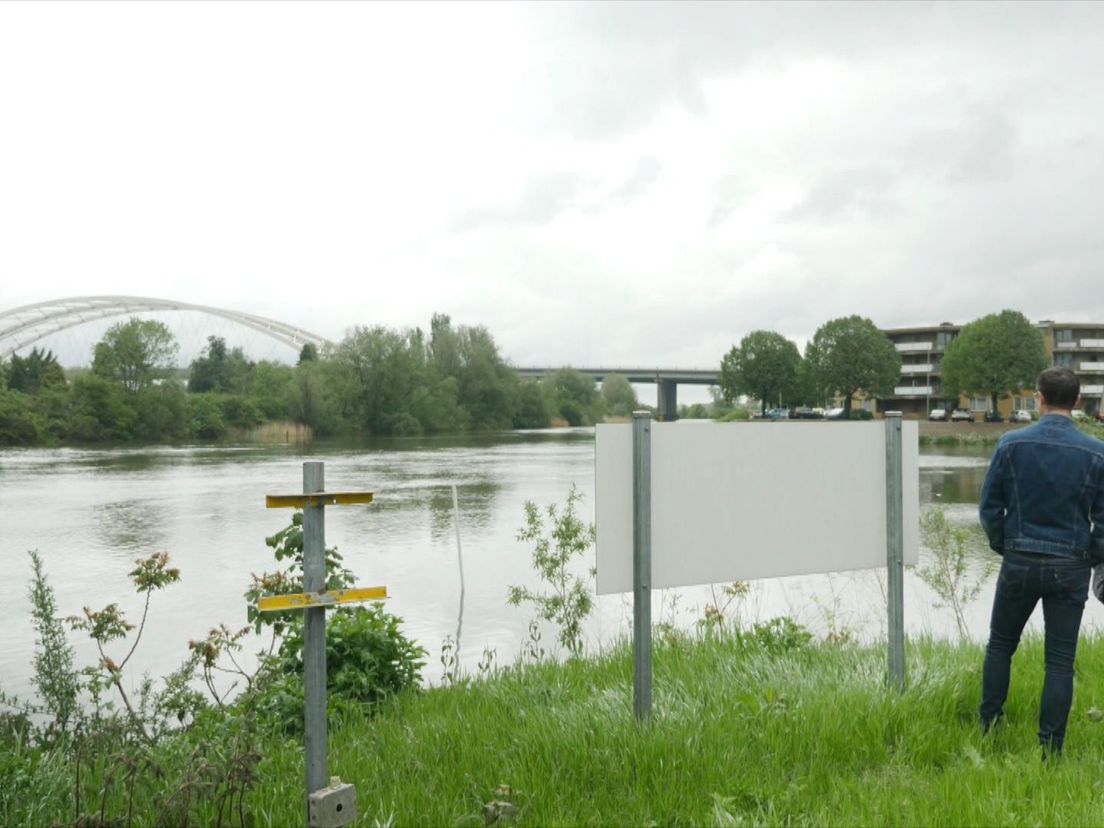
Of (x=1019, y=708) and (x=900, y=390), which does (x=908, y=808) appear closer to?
(x=1019, y=708)

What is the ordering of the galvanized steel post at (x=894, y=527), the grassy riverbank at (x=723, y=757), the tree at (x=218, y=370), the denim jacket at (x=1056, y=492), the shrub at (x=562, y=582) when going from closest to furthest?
the grassy riverbank at (x=723, y=757) → the denim jacket at (x=1056, y=492) → the galvanized steel post at (x=894, y=527) → the shrub at (x=562, y=582) → the tree at (x=218, y=370)

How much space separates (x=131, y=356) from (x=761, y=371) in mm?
57337

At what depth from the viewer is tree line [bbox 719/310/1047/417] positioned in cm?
7475

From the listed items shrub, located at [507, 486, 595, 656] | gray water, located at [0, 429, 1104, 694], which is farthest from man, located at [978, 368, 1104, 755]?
shrub, located at [507, 486, 595, 656]

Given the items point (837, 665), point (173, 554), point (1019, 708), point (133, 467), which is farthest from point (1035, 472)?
point (133, 467)

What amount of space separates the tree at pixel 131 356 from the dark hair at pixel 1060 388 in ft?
219

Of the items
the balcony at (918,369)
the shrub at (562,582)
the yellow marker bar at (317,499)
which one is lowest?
the shrub at (562,582)

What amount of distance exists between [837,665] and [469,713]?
1.97 metres

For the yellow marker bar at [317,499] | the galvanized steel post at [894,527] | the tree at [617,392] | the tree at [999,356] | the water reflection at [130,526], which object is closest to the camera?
the yellow marker bar at [317,499]

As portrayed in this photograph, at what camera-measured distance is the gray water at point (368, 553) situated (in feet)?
32.3

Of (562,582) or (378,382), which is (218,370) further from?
(562,582)

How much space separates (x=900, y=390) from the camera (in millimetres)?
109625

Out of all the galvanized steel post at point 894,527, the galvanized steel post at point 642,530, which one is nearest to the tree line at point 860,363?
the galvanized steel post at point 894,527

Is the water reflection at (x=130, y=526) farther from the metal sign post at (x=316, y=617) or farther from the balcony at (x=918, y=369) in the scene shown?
the balcony at (x=918, y=369)
